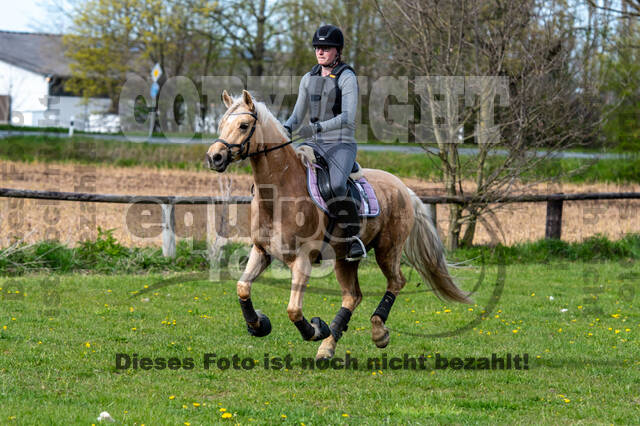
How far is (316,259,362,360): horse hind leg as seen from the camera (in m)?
6.31

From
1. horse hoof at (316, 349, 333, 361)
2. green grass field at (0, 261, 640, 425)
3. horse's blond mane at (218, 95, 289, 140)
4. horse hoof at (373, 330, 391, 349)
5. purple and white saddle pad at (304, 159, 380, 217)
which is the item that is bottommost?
green grass field at (0, 261, 640, 425)

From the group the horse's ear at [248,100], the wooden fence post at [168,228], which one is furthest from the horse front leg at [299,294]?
the wooden fence post at [168,228]

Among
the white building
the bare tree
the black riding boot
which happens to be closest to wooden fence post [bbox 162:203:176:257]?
the bare tree

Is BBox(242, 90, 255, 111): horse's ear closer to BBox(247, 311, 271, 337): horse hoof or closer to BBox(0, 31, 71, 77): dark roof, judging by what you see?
BBox(247, 311, 271, 337): horse hoof

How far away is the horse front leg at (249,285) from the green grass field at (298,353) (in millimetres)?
394

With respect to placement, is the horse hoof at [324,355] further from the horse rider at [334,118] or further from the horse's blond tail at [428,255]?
the horse's blond tail at [428,255]

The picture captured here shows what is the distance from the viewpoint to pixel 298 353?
6.66 m

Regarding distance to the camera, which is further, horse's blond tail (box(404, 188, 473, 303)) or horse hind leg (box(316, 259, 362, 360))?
horse's blond tail (box(404, 188, 473, 303))

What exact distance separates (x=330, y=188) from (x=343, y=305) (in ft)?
4.16

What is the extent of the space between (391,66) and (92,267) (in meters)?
6.85

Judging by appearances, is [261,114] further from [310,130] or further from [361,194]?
[361,194]

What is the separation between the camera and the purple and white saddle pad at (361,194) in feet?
19.9

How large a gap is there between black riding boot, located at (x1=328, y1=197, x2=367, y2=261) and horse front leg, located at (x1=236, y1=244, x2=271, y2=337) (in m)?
0.74

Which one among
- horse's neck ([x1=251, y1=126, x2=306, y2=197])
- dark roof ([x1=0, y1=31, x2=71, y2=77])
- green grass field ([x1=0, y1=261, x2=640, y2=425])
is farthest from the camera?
dark roof ([x1=0, y1=31, x2=71, y2=77])
